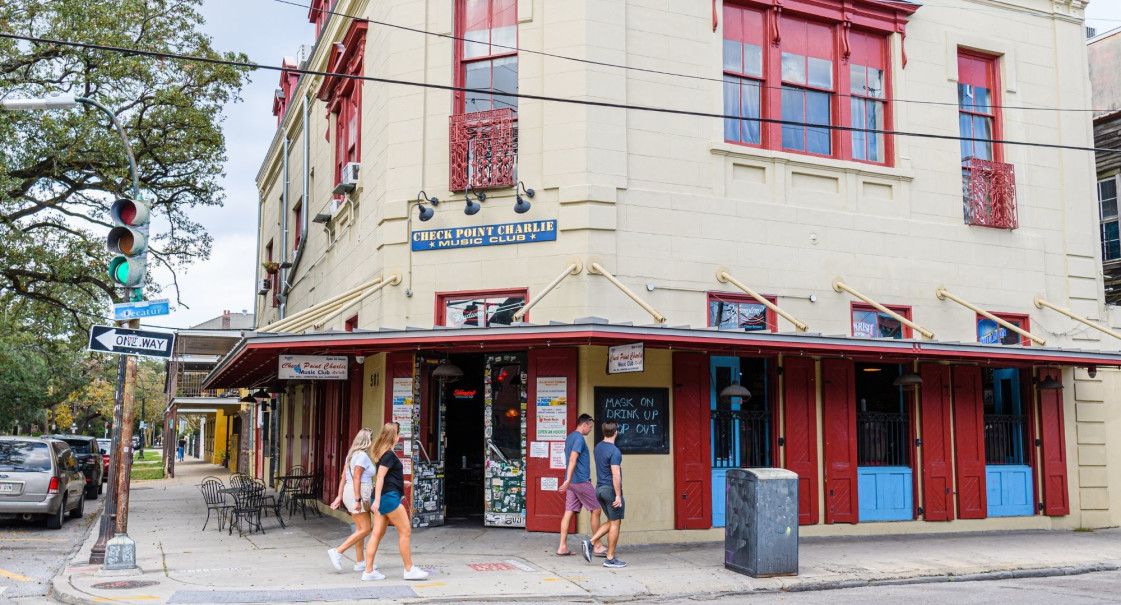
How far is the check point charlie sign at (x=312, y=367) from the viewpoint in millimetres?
13508

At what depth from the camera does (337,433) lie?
16.7m

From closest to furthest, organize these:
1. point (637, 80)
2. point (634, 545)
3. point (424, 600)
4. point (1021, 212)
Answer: point (424, 600)
point (634, 545)
point (637, 80)
point (1021, 212)

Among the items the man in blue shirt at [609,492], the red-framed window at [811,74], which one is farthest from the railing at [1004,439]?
the man in blue shirt at [609,492]

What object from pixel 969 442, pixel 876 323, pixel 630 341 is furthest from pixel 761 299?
pixel 969 442

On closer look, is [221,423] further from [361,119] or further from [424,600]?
[424,600]

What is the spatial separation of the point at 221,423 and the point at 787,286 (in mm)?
40601

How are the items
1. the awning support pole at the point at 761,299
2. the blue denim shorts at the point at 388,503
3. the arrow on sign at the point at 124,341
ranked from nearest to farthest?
the blue denim shorts at the point at 388,503 → the arrow on sign at the point at 124,341 → the awning support pole at the point at 761,299

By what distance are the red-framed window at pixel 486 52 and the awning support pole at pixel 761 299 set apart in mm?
3877

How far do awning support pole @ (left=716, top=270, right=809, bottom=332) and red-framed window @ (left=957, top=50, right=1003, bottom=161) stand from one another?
17.1 feet

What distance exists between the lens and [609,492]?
10.7m

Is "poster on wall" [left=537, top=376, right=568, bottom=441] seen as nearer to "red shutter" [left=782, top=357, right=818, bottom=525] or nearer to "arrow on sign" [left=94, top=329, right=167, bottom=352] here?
"red shutter" [left=782, top=357, right=818, bottom=525]

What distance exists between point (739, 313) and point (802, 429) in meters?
1.91

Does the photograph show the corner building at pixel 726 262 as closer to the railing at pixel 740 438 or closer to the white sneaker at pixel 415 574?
the railing at pixel 740 438

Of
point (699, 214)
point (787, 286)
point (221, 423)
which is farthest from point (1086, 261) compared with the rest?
point (221, 423)
